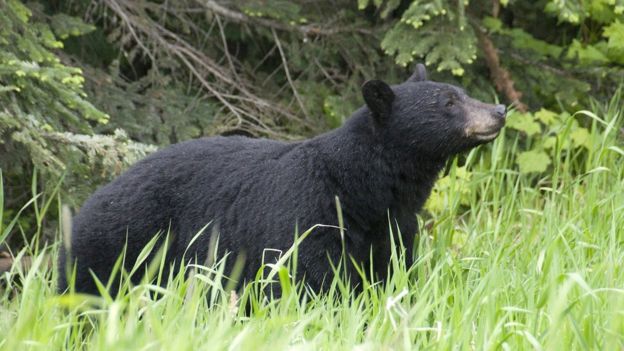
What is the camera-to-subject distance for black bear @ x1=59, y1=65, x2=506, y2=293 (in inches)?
175

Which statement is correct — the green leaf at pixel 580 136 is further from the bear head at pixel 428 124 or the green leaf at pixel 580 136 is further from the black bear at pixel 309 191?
the bear head at pixel 428 124

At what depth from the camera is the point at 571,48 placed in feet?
22.7

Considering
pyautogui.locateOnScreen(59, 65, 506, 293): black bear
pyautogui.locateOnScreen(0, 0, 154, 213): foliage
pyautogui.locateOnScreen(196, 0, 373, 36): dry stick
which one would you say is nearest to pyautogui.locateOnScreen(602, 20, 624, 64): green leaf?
pyautogui.locateOnScreen(196, 0, 373, 36): dry stick

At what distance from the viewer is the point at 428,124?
4.52 m

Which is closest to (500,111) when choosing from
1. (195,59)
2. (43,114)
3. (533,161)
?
(533,161)

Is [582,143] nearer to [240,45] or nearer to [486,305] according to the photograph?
[240,45]

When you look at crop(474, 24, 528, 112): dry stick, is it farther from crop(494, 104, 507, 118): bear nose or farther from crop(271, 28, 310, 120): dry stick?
crop(494, 104, 507, 118): bear nose

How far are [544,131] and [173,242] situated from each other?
314 centimetres

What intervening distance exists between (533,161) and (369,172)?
226cm

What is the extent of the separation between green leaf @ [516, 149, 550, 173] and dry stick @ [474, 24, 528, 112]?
307 mm

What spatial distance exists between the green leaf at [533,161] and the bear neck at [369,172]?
195 centimetres

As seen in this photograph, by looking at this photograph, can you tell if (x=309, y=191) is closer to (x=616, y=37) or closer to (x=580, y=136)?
(x=580, y=136)

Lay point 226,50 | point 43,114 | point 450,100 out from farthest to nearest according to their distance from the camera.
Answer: point 226,50
point 43,114
point 450,100

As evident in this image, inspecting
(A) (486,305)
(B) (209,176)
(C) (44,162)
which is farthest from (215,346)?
(C) (44,162)
